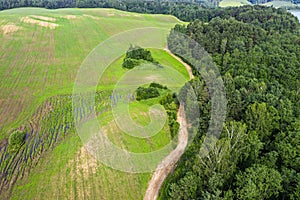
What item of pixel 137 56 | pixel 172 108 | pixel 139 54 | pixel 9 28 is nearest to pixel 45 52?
pixel 9 28

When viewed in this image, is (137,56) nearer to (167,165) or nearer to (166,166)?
(167,165)

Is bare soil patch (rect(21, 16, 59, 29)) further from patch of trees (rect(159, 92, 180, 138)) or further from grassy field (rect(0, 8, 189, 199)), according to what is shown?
patch of trees (rect(159, 92, 180, 138))

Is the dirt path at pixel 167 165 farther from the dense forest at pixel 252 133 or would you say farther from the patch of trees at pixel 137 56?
the patch of trees at pixel 137 56

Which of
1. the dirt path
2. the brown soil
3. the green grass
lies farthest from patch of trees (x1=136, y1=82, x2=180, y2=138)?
the green grass

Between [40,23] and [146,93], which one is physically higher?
[40,23]

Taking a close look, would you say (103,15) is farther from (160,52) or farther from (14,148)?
(14,148)

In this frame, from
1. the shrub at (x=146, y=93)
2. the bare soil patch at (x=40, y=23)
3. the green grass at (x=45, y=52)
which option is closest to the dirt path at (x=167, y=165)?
the shrub at (x=146, y=93)
